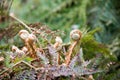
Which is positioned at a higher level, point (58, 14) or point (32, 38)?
point (58, 14)

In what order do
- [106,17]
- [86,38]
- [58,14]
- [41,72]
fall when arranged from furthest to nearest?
[58,14]
[106,17]
[86,38]
[41,72]

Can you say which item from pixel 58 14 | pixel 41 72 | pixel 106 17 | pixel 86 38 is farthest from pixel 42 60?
pixel 58 14

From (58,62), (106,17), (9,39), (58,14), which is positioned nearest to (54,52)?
A: (58,62)

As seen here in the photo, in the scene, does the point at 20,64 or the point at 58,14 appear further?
the point at 58,14

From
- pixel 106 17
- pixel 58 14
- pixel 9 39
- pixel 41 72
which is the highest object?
pixel 58 14

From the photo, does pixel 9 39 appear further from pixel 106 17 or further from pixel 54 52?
pixel 106 17

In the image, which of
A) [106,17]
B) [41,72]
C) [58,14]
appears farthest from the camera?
[58,14]

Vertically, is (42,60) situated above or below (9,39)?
below

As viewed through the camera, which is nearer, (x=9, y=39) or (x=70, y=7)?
(x=9, y=39)

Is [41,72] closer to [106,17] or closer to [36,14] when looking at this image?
[106,17]
